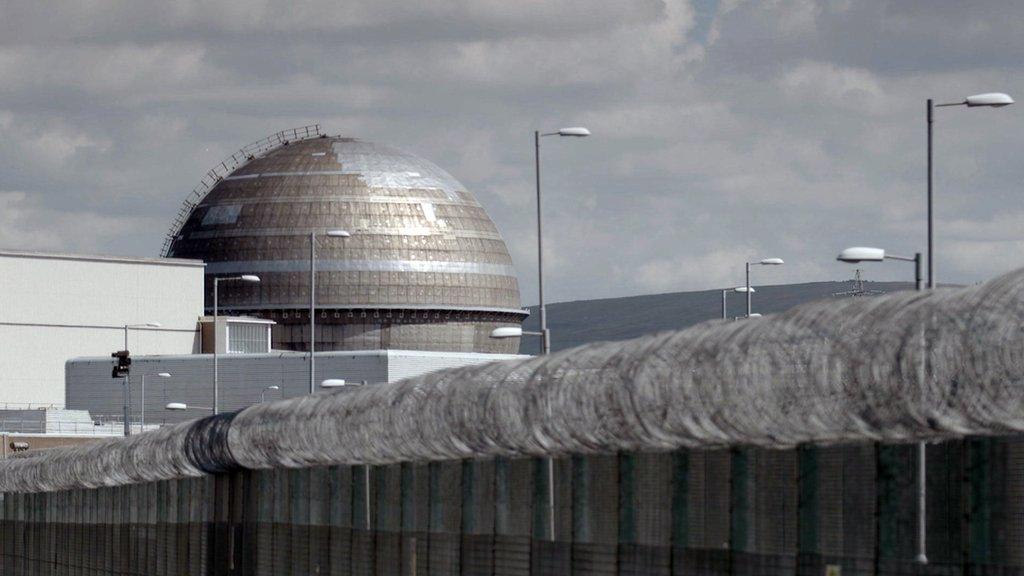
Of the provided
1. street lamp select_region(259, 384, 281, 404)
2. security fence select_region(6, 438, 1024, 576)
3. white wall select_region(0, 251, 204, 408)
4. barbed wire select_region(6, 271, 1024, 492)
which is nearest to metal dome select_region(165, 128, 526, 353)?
white wall select_region(0, 251, 204, 408)

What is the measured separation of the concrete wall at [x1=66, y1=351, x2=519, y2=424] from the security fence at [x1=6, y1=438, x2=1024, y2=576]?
91.7 metres

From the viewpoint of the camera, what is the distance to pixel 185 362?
413 ft

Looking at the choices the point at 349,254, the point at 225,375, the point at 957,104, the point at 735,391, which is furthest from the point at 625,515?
the point at 349,254

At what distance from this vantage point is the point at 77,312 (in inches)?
5133

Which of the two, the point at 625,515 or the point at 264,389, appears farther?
the point at 264,389

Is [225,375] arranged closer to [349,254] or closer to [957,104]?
[349,254]

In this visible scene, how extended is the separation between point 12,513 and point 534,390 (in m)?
25.7

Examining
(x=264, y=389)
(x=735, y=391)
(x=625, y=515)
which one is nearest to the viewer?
(x=735, y=391)

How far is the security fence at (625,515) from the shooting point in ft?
42.8

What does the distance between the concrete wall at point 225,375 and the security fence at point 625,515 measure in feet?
301

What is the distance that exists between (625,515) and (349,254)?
13547cm

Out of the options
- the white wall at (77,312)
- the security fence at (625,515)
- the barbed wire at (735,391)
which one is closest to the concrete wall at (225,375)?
the white wall at (77,312)

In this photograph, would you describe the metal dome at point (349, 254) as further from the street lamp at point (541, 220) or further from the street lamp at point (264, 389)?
the street lamp at point (541, 220)

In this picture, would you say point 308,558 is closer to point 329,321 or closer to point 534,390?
point 534,390
